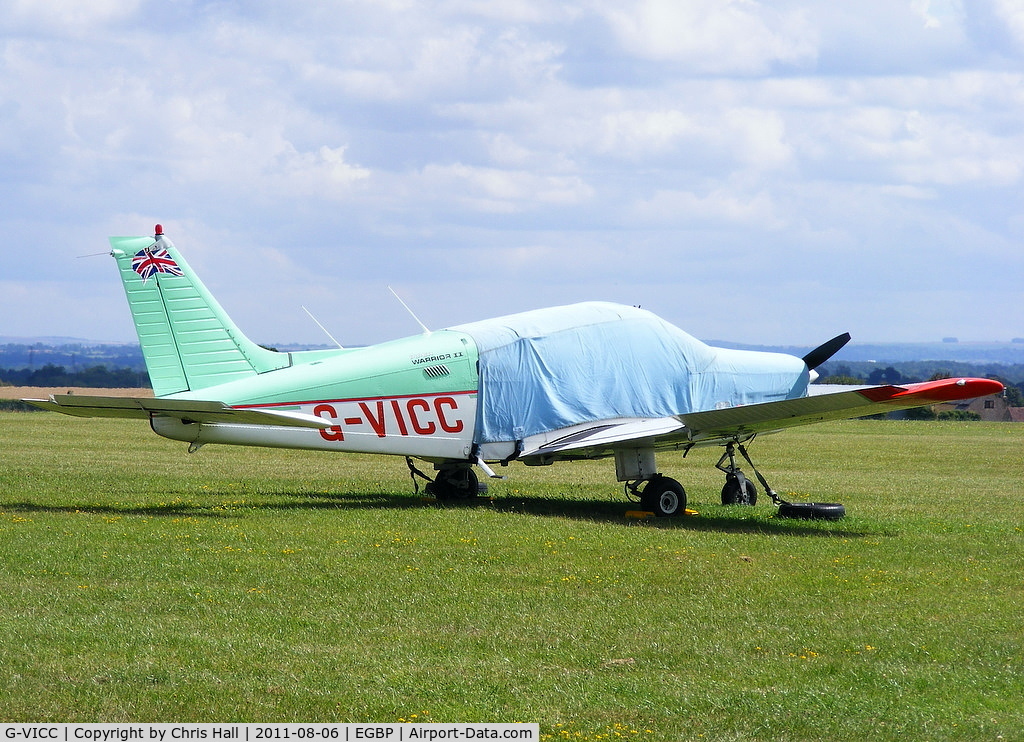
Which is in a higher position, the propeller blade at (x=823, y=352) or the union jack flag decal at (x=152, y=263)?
the union jack flag decal at (x=152, y=263)

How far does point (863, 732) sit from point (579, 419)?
1081cm

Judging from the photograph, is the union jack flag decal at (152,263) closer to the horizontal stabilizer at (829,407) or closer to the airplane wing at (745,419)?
the airplane wing at (745,419)

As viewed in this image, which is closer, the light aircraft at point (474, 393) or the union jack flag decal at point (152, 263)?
the light aircraft at point (474, 393)

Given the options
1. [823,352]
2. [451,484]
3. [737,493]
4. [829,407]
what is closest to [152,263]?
[451,484]

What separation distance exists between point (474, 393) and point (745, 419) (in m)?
3.73

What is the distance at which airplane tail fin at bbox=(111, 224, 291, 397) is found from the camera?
15.5m

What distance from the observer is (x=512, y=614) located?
9602mm

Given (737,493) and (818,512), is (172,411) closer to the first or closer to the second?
(818,512)

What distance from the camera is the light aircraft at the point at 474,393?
15.3 meters

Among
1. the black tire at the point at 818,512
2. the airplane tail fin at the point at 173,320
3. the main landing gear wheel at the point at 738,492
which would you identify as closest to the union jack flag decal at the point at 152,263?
the airplane tail fin at the point at 173,320

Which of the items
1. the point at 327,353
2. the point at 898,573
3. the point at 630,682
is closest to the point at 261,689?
the point at 630,682

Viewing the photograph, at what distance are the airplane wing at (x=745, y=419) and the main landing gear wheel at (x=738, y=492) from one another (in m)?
0.82

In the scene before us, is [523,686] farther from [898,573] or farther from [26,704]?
[898,573]

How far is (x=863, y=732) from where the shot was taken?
668 centimetres
